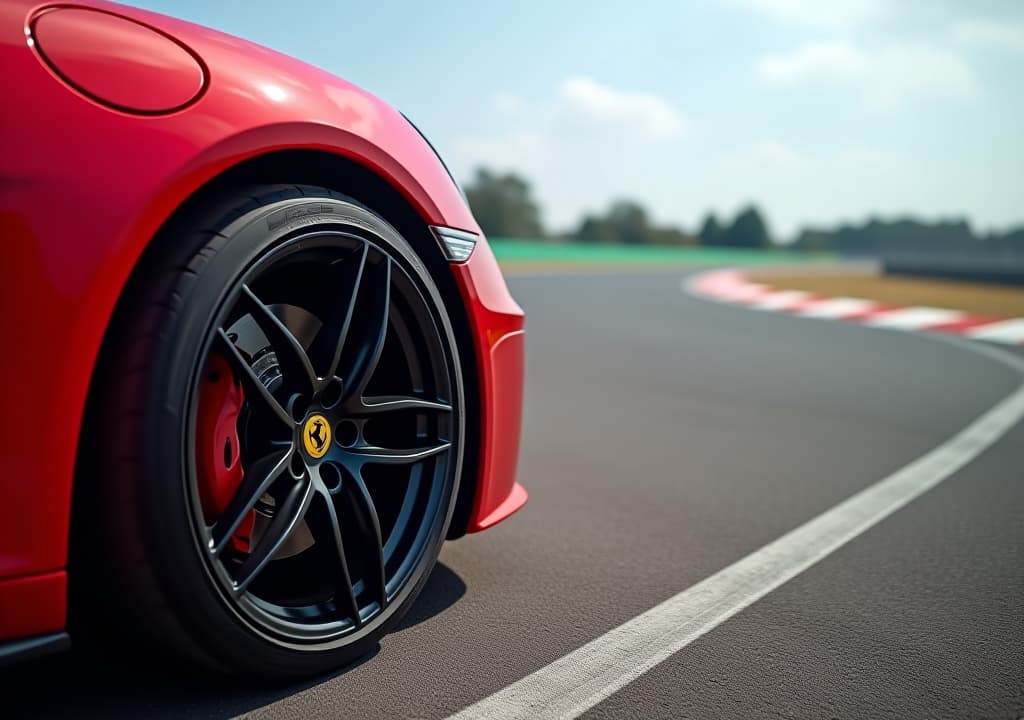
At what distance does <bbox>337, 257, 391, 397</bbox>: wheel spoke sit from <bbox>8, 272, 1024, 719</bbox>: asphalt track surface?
63cm

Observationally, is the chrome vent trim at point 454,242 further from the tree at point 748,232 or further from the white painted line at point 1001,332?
the tree at point 748,232

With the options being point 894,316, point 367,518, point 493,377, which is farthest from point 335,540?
point 894,316

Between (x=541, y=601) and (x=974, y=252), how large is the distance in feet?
220

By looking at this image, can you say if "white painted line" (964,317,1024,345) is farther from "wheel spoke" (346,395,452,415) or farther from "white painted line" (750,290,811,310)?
"wheel spoke" (346,395,452,415)

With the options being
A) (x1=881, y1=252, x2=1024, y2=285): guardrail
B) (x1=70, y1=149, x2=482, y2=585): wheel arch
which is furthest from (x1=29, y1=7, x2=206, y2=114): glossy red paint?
(x1=881, y1=252, x2=1024, y2=285): guardrail

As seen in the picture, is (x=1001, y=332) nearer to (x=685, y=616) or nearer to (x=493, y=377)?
(x=685, y=616)

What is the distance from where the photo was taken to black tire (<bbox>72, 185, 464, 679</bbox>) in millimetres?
1551

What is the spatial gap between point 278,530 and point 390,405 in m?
0.38

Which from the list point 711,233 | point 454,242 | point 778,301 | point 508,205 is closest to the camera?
point 454,242

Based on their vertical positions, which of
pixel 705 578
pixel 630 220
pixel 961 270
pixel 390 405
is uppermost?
pixel 630 220

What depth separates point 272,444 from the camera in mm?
1841

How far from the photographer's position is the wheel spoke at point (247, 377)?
1678 mm

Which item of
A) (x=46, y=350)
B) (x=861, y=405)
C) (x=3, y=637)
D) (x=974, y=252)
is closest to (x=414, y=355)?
(x=46, y=350)

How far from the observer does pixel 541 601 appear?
2.44 m
